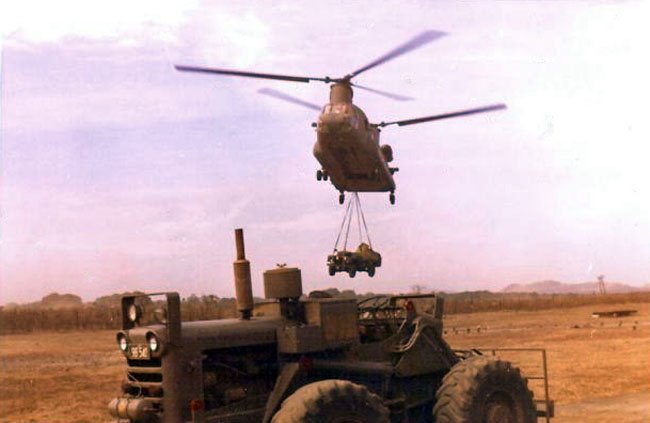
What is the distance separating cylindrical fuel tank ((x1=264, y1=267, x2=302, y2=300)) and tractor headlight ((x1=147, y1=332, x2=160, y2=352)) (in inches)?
53.6

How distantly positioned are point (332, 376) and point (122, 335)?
2156 mm

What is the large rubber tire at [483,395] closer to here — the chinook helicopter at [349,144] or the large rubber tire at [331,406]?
the large rubber tire at [331,406]

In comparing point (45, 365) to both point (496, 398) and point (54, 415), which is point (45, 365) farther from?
A: point (496, 398)

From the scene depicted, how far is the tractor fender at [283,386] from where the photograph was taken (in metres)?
7.60

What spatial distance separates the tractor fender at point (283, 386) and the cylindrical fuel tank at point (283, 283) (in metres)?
0.75

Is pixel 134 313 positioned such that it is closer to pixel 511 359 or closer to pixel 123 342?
pixel 123 342

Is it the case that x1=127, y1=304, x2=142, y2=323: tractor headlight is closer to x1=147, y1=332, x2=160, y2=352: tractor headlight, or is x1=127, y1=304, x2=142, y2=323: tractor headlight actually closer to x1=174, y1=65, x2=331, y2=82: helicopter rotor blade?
x1=147, y1=332, x2=160, y2=352: tractor headlight

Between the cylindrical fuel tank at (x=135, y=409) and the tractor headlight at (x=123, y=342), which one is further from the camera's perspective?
the tractor headlight at (x=123, y=342)

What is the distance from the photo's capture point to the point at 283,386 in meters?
7.70

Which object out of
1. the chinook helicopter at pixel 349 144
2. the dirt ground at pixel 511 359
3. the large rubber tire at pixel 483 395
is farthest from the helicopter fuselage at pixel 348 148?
the large rubber tire at pixel 483 395

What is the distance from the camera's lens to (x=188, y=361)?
7.25m

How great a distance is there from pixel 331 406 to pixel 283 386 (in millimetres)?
779

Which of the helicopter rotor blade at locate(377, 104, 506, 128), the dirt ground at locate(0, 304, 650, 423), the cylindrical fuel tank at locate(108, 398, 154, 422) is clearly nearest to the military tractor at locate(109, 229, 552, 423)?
the cylindrical fuel tank at locate(108, 398, 154, 422)

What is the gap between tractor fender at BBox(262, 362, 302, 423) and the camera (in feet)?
24.9
